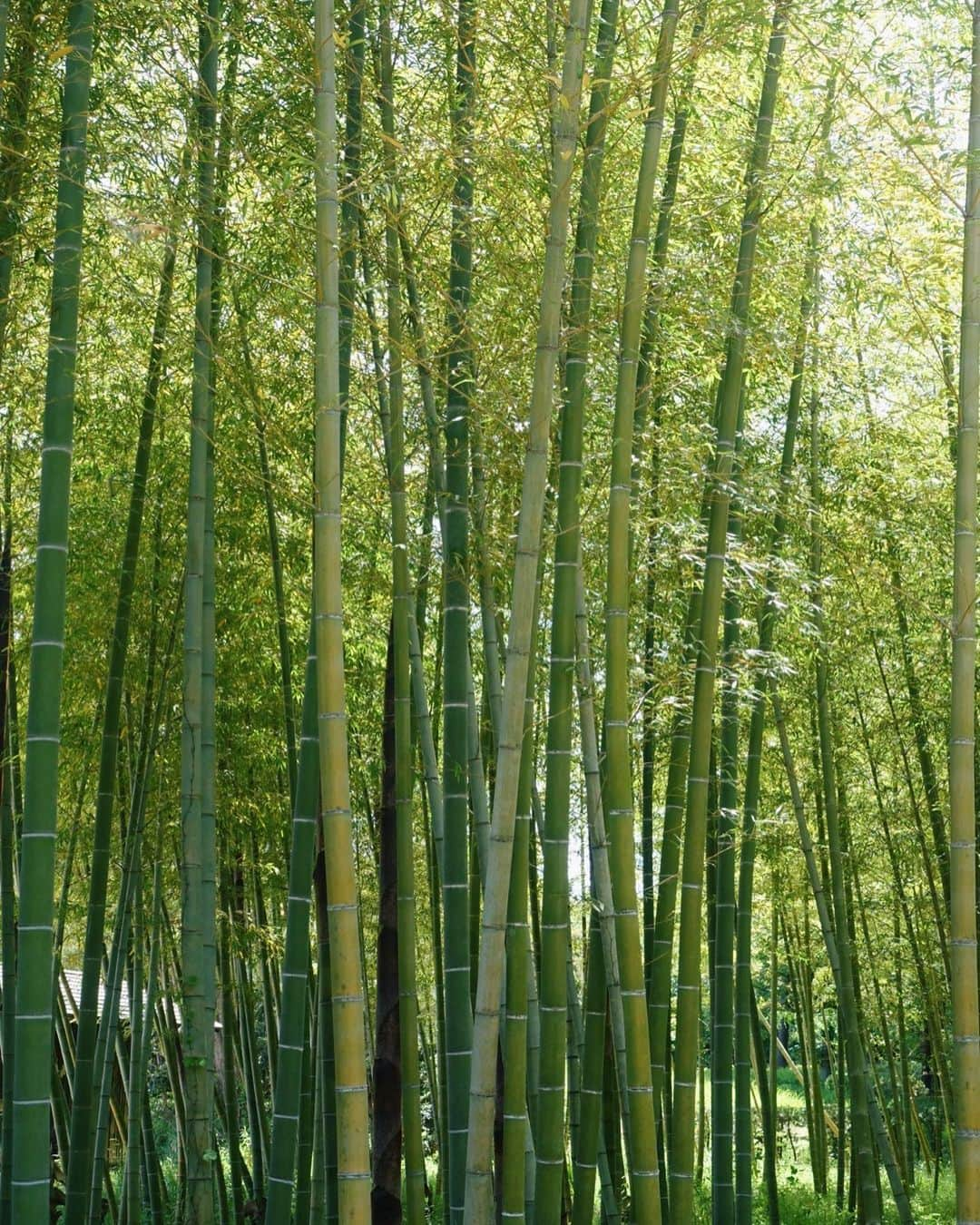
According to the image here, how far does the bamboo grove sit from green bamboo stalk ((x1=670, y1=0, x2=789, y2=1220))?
2 centimetres

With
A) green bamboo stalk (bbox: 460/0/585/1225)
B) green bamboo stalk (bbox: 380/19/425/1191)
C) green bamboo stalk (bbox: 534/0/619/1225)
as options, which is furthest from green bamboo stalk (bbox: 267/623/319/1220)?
green bamboo stalk (bbox: 460/0/585/1225)

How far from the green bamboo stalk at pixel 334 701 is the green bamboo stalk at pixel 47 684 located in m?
0.86

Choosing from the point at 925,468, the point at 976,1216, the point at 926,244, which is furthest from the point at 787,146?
the point at 976,1216

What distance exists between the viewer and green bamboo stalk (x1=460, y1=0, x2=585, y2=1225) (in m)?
3.18

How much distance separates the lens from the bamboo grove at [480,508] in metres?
3.46

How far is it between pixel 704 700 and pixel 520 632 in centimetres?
89

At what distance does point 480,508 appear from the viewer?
4.39m

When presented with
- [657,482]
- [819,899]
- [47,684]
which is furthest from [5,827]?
[819,899]

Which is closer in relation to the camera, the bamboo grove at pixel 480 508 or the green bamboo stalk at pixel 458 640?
the bamboo grove at pixel 480 508

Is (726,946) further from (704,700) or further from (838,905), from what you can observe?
(704,700)

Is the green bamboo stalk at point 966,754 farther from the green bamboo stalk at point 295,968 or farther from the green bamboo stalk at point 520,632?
the green bamboo stalk at point 295,968

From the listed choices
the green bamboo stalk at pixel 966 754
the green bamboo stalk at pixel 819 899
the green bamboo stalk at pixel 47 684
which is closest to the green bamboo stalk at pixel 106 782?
the green bamboo stalk at pixel 47 684

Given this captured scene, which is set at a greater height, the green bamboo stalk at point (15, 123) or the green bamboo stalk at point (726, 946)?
the green bamboo stalk at point (15, 123)

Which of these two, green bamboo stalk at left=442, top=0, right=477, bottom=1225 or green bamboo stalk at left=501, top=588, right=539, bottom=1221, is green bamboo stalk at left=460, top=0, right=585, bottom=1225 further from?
green bamboo stalk at left=442, top=0, right=477, bottom=1225
